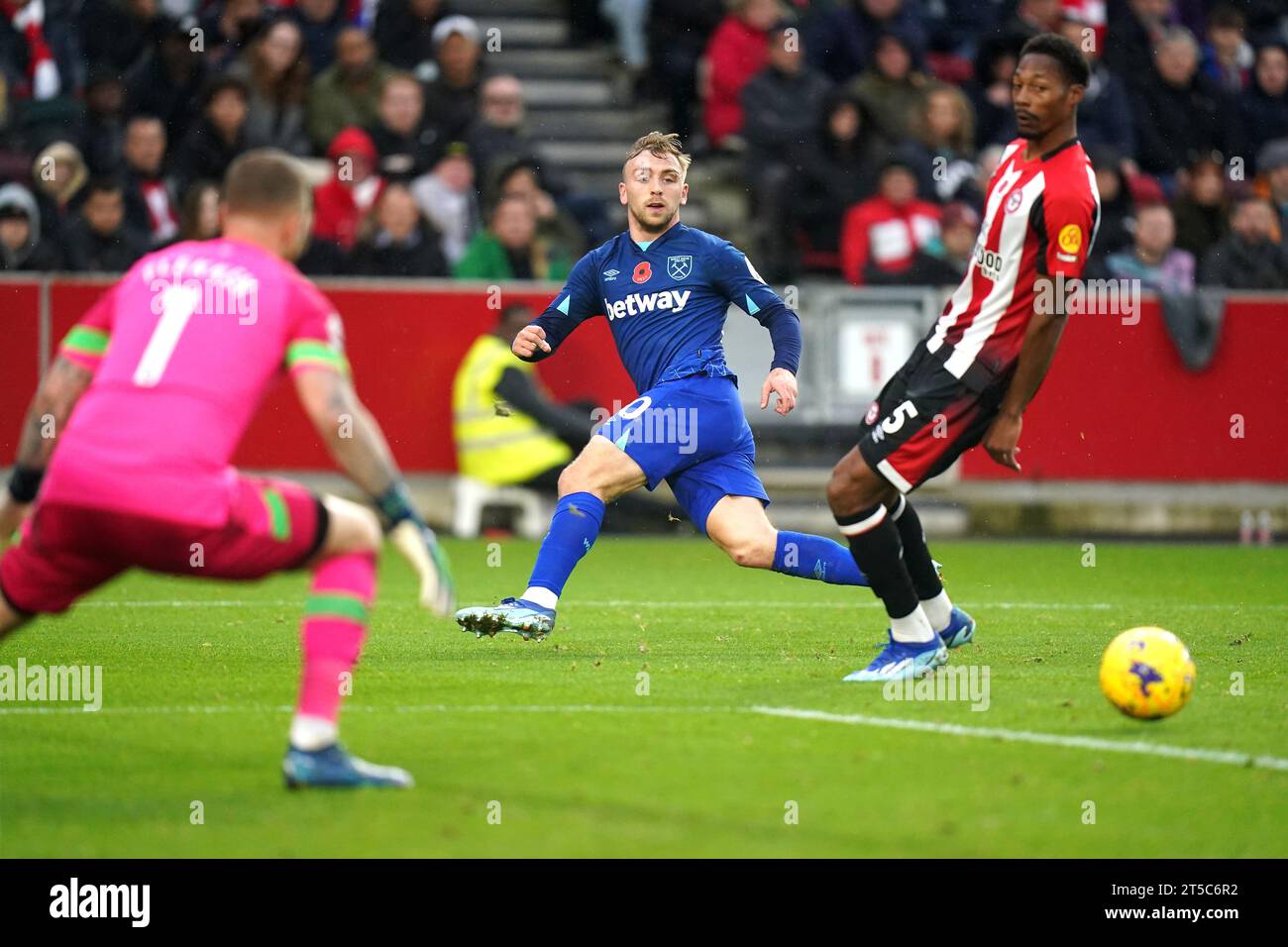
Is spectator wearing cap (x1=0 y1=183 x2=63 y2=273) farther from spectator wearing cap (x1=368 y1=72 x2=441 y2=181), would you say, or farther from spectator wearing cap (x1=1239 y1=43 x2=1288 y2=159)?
spectator wearing cap (x1=1239 y1=43 x2=1288 y2=159)

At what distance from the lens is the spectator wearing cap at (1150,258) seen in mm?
17234

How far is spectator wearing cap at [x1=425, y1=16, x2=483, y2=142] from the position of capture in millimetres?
17297

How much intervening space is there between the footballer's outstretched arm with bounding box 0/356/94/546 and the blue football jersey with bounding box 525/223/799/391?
10.5 feet

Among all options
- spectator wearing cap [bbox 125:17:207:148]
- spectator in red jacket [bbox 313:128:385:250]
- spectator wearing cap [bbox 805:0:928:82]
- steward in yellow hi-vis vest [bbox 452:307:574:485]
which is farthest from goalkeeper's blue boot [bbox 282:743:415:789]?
spectator wearing cap [bbox 805:0:928:82]

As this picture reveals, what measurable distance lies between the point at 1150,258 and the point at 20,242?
29.9ft

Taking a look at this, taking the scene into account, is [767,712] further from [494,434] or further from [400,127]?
[400,127]

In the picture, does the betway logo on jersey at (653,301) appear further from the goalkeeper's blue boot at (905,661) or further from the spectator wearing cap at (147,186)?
the spectator wearing cap at (147,186)

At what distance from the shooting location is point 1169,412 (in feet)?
54.6

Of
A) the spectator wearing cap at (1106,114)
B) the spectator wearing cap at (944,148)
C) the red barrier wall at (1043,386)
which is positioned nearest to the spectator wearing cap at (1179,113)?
the spectator wearing cap at (1106,114)

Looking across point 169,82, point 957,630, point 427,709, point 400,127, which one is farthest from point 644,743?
point 169,82

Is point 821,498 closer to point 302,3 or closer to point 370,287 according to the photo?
point 370,287

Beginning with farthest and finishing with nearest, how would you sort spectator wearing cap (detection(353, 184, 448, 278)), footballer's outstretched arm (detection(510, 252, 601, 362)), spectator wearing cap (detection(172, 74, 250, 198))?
spectator wearing cap (detection(172, 74, 250, 198))
spectator wearing cap (detection(353, 184, 448, 278))
footballer's outstretched arm (detection(510, 252, 601, 362))

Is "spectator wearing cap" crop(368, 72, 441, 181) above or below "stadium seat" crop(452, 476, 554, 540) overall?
above
